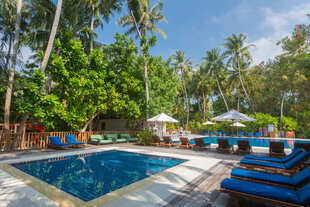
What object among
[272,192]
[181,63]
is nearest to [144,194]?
[272,192]

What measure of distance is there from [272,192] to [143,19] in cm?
1718

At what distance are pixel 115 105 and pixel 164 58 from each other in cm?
996

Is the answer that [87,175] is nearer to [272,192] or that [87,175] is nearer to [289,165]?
[272,192]

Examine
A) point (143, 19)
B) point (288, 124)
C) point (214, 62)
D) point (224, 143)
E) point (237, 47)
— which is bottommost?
point (224, 143)

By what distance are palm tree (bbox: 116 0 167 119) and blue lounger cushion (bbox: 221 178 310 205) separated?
12.2 meters

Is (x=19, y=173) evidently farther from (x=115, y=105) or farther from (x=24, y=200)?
(x=115, y=105)

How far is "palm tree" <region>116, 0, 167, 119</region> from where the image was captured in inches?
611

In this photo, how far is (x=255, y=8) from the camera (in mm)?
13234

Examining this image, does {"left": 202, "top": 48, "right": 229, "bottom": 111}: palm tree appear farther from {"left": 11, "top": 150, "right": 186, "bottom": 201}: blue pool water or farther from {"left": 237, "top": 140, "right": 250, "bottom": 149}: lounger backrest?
{"left": 11, "top": 150, "right": 186, "bottom": 201}: blue pool water

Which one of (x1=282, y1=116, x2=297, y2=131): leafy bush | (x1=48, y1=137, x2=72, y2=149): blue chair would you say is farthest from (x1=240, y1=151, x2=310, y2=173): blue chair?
(x1=282, y1=116, x2=297, y2=131): leafy bush

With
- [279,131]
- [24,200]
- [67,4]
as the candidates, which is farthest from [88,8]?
[279,131]

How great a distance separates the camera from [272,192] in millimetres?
2828

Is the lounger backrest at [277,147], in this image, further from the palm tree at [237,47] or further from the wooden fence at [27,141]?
the palm tree at [237,47]

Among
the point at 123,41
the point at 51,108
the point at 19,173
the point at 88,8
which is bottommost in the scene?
the point at 19,173
